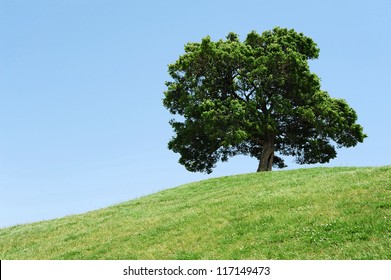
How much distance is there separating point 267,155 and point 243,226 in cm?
2956

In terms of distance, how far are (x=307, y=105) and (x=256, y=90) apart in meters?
5.54

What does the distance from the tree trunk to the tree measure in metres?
0.10

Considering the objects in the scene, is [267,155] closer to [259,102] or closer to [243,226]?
[259,102]

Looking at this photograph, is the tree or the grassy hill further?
the tree

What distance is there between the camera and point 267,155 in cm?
4866

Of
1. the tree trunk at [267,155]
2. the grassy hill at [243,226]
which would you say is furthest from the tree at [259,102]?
the grassy hill at [243,226]

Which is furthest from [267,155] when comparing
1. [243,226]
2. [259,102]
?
[243,226]

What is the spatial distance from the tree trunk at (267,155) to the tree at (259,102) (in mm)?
104

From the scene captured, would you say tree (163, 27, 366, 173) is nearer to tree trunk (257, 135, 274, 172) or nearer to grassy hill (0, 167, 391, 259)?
tree trunk (257, 135, 274, 172)

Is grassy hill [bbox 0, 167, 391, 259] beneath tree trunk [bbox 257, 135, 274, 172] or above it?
beneath

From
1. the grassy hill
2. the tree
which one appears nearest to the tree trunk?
the tree

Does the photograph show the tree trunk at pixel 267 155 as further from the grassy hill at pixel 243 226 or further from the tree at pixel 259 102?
the grassy hill at pixel 243 226

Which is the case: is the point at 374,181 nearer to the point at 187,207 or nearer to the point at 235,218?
the point at 235,218

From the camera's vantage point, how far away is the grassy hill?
15.7 m
